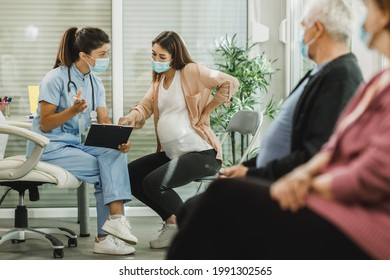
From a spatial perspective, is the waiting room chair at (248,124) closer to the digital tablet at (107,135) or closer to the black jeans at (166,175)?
the black jeans at (166,175)

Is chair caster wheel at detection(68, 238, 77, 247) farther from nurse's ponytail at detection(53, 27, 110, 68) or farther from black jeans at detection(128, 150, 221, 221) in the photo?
nurse's ponytail at detection(53, 27, 110, 68)

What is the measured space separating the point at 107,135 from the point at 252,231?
226 cm

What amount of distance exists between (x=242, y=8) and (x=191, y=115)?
167 centimetres

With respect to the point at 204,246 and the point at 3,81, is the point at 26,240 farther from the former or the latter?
the point at 204,246

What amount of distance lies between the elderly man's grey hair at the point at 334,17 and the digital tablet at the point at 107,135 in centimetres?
170

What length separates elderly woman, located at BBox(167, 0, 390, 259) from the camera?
4.99 ft

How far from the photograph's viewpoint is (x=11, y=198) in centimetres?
540

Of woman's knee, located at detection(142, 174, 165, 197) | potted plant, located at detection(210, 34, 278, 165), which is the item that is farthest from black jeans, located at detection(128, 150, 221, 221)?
potted plant, located at detection(210, 34, 278, 165)

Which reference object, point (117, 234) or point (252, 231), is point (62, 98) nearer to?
point (117, 234)

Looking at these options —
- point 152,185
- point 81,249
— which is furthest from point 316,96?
point 81,249

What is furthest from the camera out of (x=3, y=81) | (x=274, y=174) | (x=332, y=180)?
(x=3, y=81)

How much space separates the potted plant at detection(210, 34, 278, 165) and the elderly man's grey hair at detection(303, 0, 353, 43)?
279cm

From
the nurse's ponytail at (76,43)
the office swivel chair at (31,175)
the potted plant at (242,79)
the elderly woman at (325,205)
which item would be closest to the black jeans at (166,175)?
the office swivel chair at (31,175)

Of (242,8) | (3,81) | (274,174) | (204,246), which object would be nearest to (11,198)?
(3,81)
